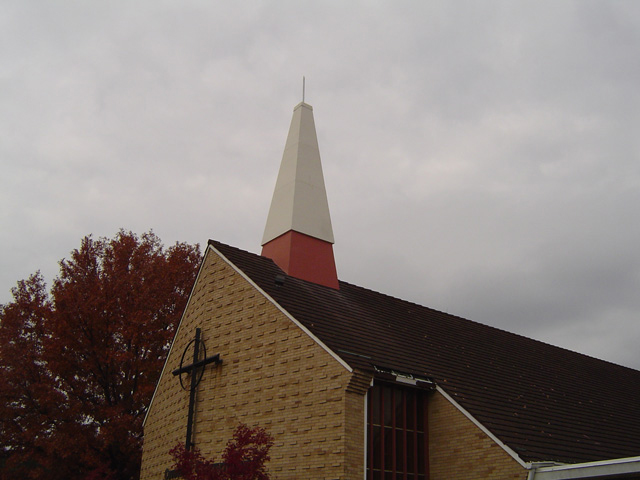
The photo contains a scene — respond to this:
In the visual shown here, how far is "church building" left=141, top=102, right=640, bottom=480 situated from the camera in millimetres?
13539

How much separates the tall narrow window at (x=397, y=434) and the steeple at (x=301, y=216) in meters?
5.33

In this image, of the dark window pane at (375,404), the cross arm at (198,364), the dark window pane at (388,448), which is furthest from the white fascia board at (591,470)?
the cross arm at (198,364)

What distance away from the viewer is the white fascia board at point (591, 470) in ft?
37.3

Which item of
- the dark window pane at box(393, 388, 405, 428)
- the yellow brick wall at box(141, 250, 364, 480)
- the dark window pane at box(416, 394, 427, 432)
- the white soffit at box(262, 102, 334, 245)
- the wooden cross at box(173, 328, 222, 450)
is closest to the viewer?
the yellow brick wall at box(141, 250, 364, 480)

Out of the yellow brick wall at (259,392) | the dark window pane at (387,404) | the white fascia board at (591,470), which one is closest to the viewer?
the white fascia board at (591,470)

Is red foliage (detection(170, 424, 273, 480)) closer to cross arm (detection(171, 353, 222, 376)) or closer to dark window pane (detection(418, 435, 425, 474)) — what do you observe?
dark window pane (detection(418, 435, 425, 474))

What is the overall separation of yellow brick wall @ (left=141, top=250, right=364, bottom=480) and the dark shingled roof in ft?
1.82

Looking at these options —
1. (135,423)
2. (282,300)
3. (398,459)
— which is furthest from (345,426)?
(135,423)

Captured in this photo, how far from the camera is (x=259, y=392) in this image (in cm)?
1555

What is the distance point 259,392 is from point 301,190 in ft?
23.2

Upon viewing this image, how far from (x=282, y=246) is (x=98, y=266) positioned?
480 inches

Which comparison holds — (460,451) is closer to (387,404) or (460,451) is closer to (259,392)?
(387,404)

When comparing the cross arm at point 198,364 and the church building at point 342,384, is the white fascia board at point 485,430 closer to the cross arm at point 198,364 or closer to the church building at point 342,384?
the church building at point 342,384

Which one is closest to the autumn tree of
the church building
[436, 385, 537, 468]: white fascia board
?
the church building
